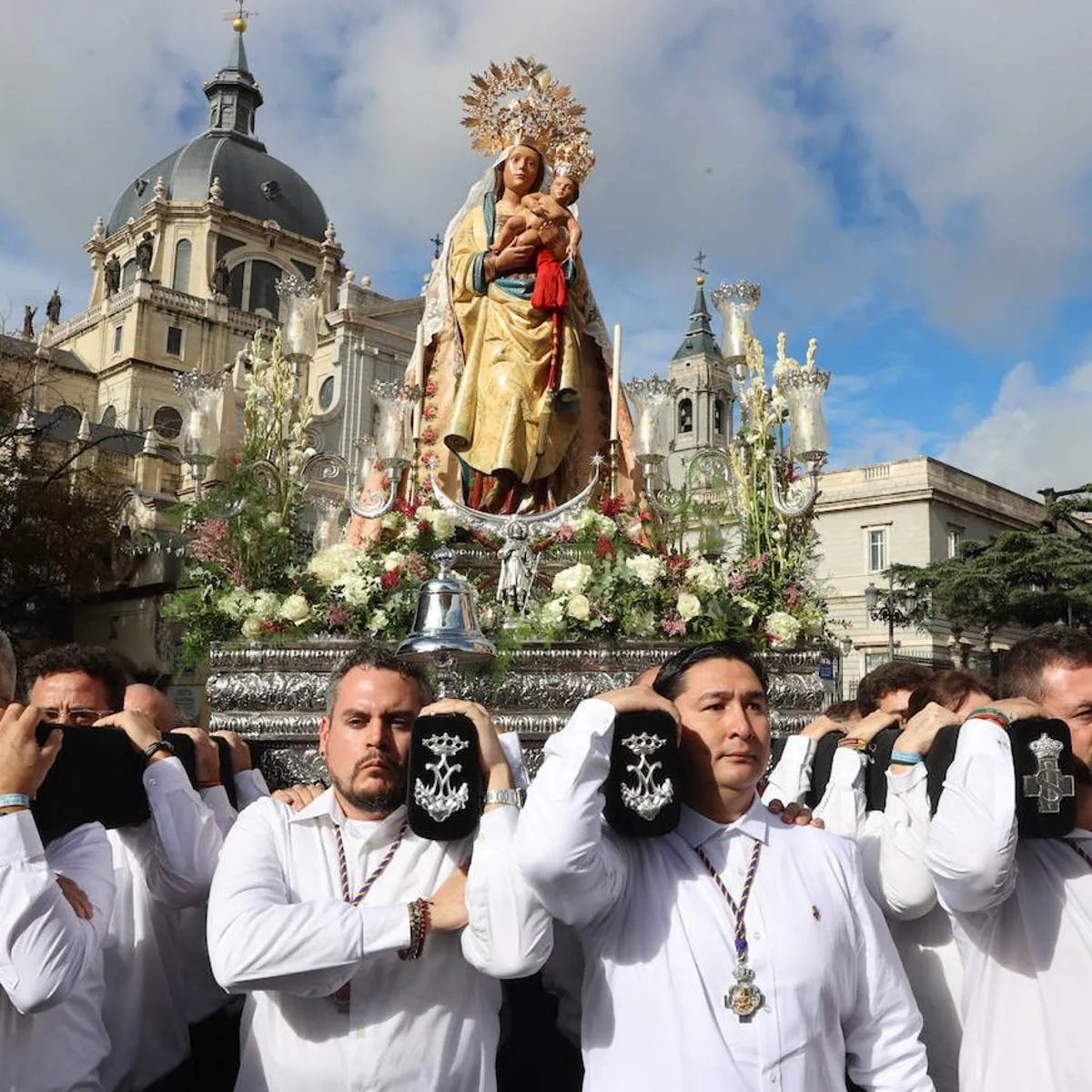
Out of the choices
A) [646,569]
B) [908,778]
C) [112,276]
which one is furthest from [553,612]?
[112,276]

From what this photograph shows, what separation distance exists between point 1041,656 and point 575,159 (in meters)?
9.60

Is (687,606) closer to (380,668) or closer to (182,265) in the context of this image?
(380,668)

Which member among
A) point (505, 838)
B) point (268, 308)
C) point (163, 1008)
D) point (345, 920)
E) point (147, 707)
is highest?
point (268, 308)

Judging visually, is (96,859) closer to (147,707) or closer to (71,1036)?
(71,1036)

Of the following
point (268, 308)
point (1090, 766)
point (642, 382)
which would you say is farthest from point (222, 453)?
point (268, 308)

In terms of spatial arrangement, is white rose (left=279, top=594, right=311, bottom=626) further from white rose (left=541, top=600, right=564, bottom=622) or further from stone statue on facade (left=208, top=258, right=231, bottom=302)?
stone statue on facade (left=208, top=258, right=231, bottom=302)

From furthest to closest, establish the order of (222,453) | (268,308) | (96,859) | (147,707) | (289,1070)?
(268,308)
(222,453)
(147,707)
(96,859)
(289,1070)

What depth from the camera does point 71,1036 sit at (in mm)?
2812

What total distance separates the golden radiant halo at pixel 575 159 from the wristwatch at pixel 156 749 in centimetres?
950

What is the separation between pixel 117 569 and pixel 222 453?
69.1ft

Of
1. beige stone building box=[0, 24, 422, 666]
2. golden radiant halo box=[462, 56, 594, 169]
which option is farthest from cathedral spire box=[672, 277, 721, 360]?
golden radiant halo box=[462, 56, 594, 169]

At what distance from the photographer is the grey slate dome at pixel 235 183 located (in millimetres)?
57969

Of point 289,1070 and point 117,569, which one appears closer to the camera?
point 289,1070

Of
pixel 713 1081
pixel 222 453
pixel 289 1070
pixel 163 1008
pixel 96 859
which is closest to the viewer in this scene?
pixel 713 1081
